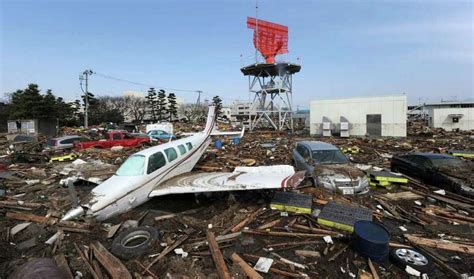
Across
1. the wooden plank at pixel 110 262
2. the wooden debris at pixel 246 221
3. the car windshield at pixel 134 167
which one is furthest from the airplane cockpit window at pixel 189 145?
the wooden plank at pixel 110 262

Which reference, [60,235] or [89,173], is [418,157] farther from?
[89,173]

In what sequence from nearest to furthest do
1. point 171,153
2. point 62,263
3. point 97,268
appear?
1. point 97,268
2. point 62,263
3. point 171,153

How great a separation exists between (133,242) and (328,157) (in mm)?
7740

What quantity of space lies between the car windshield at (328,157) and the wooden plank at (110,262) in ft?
25.2

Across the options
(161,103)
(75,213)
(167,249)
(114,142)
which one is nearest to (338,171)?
(167,249)

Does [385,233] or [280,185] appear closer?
[385,233]

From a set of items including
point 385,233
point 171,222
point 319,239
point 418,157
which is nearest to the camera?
point 385,233

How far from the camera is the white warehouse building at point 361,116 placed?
29.2 meters

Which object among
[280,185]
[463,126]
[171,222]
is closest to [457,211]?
[280,185]

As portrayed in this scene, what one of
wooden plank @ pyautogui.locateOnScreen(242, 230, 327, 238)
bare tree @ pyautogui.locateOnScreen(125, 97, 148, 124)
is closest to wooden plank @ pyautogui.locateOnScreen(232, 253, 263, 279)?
wooden plank @ pyautogui.locateOnScreen(242, 230, 327, 238)

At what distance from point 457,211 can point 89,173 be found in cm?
1457

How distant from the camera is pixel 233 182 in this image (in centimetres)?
791

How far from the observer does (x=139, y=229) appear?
6273 mm

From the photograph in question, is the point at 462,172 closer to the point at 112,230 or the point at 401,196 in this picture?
the point at 401,196
